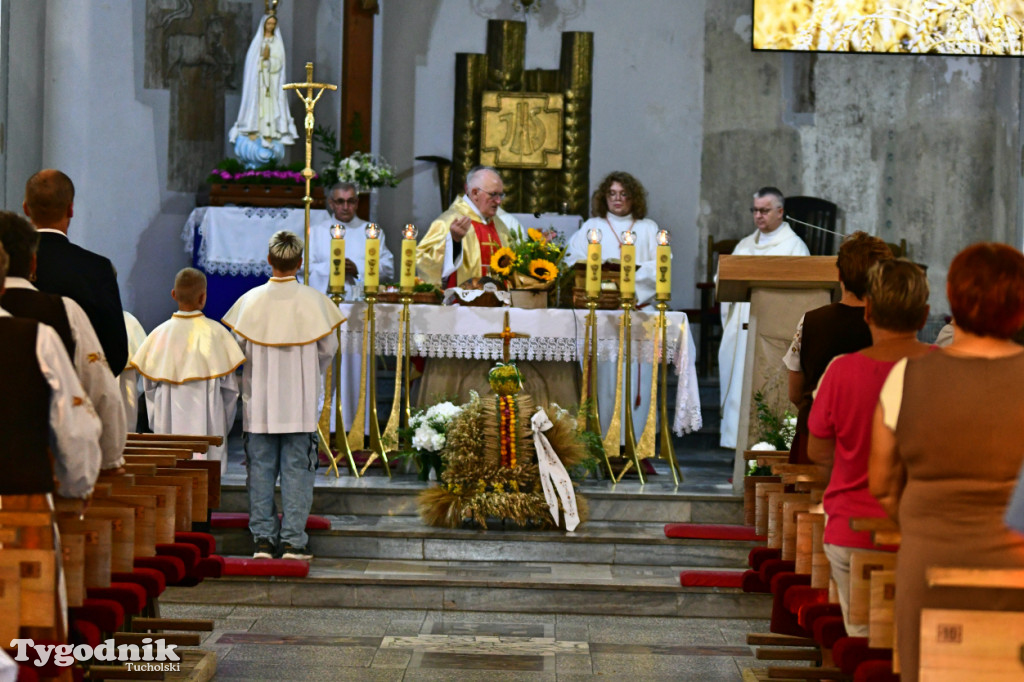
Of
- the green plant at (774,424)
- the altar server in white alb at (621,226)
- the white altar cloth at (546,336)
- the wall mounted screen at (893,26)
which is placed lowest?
the green plant at (774,424)

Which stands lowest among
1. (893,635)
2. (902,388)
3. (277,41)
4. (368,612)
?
(368,612)

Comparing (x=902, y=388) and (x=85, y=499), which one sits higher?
(x=902, y=388)

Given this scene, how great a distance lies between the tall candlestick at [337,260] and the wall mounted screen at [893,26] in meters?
4.60

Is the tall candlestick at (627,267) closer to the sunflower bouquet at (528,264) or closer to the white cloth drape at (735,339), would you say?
the sunflower bouquet at (528,264)

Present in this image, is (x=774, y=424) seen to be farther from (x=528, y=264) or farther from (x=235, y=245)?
(x=235, y=245)

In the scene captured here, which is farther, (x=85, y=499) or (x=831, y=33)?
(x=831, y=33)

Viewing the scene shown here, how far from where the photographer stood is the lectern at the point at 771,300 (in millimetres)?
6699

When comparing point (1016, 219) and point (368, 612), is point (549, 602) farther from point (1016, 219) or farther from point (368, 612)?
point (1016, 219)

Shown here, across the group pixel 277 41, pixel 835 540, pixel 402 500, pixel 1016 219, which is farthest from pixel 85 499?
pixel 1016 219

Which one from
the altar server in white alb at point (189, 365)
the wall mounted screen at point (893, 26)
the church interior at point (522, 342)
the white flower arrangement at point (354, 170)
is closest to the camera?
the church interior at point (522, 342)

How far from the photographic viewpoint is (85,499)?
11.0ft

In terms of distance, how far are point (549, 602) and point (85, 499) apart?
310 cm

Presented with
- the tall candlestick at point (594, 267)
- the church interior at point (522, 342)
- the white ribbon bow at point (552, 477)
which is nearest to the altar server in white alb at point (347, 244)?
the church interior at point (522, 342)

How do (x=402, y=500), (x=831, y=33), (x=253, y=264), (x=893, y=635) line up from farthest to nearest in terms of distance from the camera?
1. (x=831, y=33)
2. (x=253, y=264)
3. (x=402, y=500)
4. (x=893, y=635)
